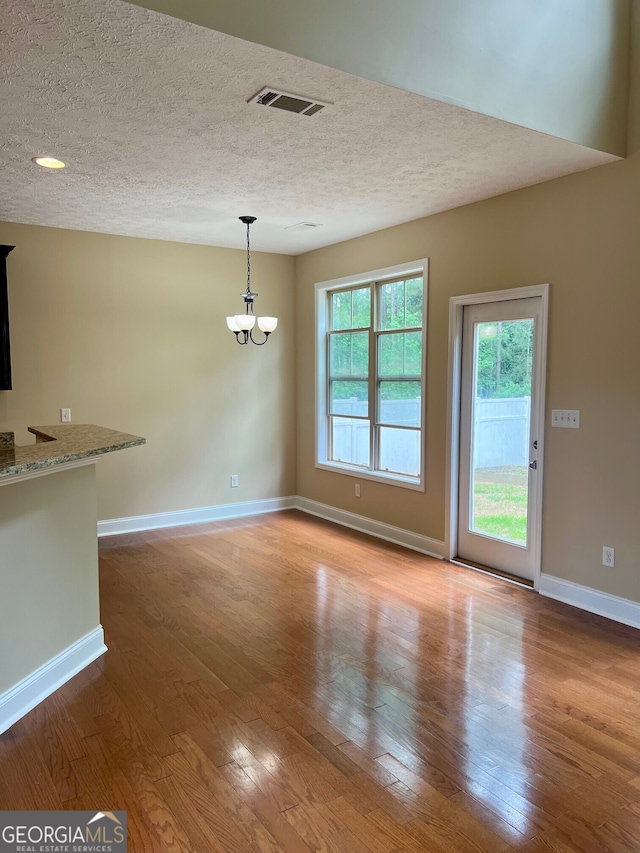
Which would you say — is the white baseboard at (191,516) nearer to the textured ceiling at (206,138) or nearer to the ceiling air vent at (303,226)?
the textured ceiling at (206,138)

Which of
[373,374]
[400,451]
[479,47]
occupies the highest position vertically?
[479,47]

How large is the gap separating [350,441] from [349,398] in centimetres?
44

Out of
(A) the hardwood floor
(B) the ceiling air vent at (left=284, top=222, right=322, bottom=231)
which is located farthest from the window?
(A) the hardwood floor

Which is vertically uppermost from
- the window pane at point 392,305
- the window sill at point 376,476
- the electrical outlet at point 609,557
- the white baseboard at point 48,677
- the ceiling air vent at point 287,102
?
the ceiling air vent at point 287,102

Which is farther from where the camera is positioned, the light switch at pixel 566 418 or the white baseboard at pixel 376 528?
the white baseboard at pixel 376 528

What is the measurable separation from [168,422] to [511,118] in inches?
159

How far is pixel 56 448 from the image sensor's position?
2.72 metres

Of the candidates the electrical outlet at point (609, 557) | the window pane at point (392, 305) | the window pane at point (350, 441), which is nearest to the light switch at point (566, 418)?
the electrical outlet at point (609, 557)

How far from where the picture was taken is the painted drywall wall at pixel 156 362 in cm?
514

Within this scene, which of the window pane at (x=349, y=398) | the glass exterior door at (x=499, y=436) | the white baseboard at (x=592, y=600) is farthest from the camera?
the window pane at (x=349, y=398)

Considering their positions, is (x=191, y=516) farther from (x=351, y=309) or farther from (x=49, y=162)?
(x=49, y=162)

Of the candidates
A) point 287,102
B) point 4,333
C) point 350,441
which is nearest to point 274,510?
point 350,441

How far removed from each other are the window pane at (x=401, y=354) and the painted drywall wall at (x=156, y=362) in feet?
4.67

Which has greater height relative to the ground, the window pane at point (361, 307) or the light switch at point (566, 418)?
the window pane at point (361, 307)
